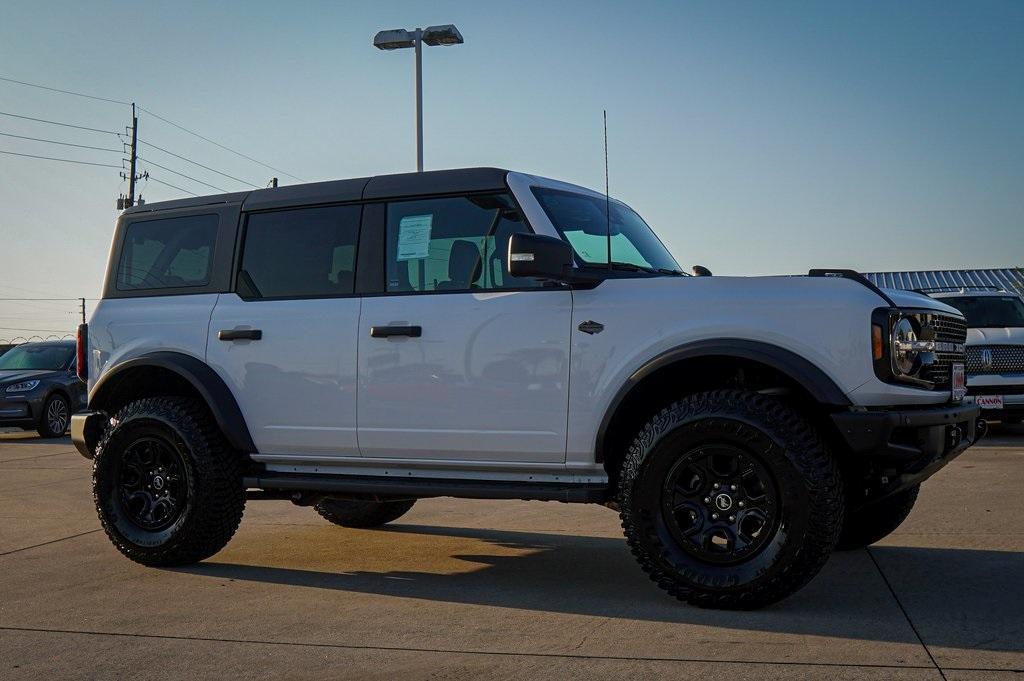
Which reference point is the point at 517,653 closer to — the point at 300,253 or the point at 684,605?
the point at 684,605

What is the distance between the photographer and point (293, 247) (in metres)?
6.36

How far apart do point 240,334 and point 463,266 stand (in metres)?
1.42

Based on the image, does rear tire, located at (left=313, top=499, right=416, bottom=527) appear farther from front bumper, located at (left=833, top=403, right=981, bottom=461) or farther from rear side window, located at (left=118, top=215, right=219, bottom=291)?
front bumper, located at (left=833, top=403, right=981, bottom=461)

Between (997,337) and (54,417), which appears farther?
(54,417)

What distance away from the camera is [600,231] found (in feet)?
19.6

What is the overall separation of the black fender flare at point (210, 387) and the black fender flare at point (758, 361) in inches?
87.6

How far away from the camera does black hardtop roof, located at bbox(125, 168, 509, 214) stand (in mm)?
5801

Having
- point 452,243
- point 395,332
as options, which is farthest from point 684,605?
point 452,243

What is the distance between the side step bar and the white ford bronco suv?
16mm

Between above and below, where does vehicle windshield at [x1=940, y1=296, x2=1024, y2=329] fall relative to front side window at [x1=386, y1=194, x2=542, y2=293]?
below

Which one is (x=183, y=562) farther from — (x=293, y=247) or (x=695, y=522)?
(x=695, y=522)

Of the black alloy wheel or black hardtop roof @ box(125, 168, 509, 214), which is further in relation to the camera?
black hardtop roof @ box(125, 168, 509, 214)

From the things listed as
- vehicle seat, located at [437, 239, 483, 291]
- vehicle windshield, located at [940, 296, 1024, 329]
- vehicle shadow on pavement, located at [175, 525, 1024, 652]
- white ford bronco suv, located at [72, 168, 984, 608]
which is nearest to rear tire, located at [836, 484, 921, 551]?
white ford bronco suv, located at [72, 168, 984, 608]

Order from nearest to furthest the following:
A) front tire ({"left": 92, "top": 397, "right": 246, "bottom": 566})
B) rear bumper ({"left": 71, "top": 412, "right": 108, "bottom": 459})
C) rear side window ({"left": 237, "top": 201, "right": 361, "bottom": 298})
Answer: rear side window ({"left": 237, "top": 201, "right": 361, "bottom": 298}) < front tire ({"left": 92, "top": 397, "right": 246, "bottom": 566}) < rear bumper ({"left": 71, "top": 412, "right": 108, "bottom": 459})
